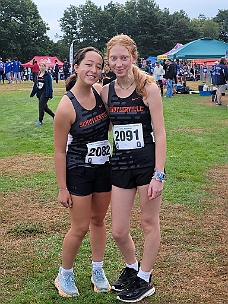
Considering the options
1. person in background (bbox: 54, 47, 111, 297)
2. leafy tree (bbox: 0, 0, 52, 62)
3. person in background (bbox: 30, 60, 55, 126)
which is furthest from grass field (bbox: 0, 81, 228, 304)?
leafy tree (bbox: 0, 0, 52, 62)

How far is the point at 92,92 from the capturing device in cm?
327

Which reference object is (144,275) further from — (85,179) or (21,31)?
(21,31)

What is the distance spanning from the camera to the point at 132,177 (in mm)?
3195

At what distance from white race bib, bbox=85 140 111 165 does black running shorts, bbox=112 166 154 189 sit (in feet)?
0.44

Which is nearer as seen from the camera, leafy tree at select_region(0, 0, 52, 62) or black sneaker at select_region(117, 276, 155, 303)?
black sneaker at select_region(117, 276, 155, 303)

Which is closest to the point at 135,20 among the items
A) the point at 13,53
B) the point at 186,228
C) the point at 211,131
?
the point at 13,53

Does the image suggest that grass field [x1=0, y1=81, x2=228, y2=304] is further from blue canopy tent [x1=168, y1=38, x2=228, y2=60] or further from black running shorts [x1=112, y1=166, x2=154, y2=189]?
blue canopy tent [x1=168, y1=38, x2=228, y2=60]

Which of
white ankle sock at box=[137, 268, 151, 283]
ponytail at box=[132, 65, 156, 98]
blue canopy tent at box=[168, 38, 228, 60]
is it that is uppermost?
blue canopy tent at box=[168, 38, 228, 60]

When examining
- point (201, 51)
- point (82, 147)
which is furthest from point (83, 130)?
point (201, 51)

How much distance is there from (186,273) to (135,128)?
1505 millimetres

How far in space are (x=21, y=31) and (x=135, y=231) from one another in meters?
62.3

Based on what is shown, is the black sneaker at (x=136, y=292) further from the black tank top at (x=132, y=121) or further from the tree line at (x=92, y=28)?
the tree line at (x=92, y=28)

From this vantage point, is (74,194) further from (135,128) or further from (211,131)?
(211,131)

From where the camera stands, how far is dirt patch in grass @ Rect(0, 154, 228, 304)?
358cm
